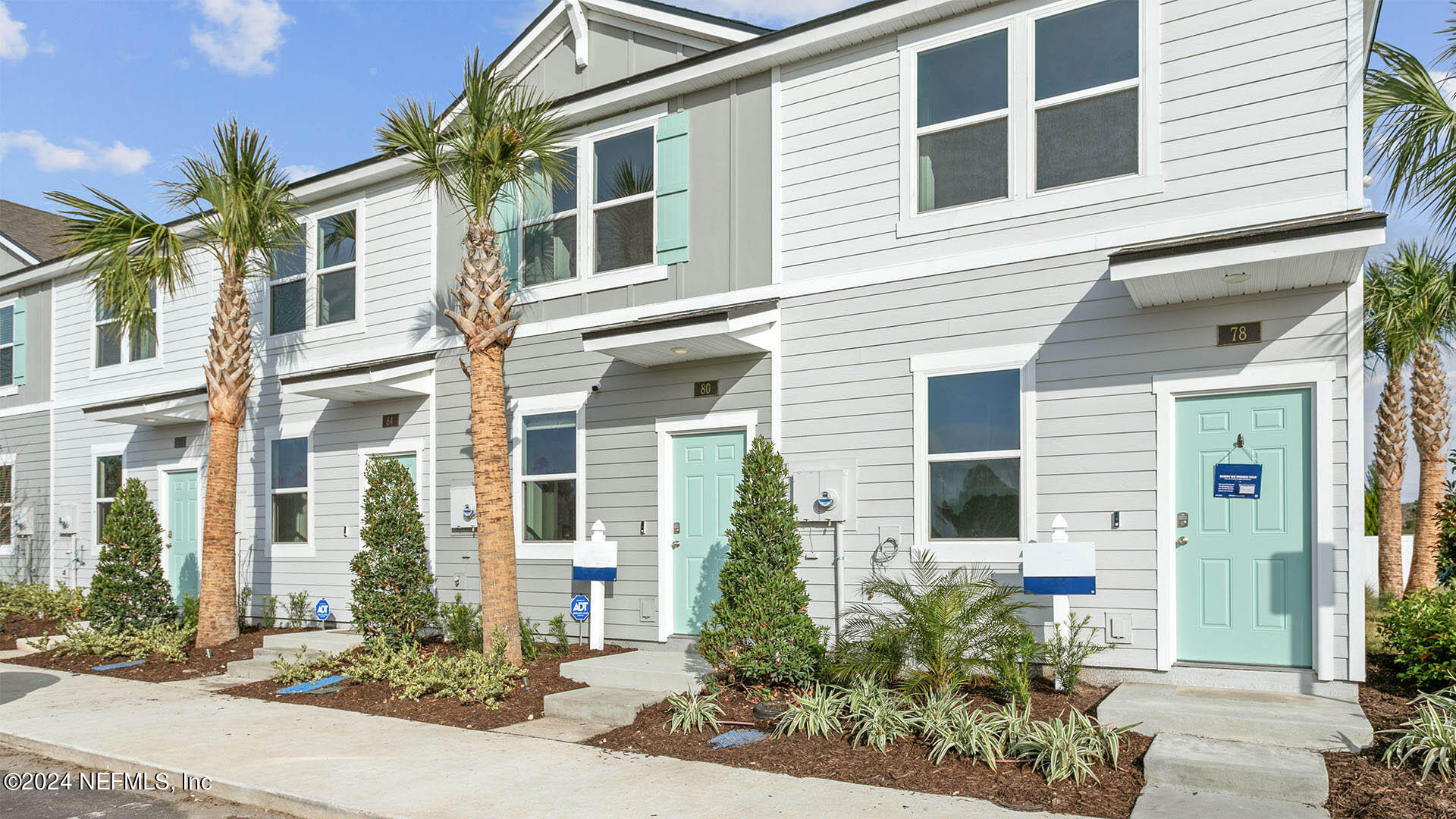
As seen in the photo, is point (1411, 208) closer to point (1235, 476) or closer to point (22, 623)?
point (1235, 476)

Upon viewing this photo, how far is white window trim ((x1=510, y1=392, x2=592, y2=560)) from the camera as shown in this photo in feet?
35.2

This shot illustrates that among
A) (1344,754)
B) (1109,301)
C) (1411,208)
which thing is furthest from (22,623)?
(1411,208)

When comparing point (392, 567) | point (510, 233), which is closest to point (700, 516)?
point (392, 567)

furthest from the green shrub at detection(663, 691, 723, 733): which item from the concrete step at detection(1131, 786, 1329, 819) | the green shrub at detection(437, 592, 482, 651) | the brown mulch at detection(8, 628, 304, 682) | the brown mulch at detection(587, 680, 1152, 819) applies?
the brown mulch at detection(8, 628, 304, 682)

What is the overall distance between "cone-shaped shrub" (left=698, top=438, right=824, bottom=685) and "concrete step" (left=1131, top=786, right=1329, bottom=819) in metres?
2.85

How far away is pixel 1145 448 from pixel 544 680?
5.20 meters

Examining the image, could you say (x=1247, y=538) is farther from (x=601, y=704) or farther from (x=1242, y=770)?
(x=601, y=704)

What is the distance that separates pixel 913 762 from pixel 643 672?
9.52ft

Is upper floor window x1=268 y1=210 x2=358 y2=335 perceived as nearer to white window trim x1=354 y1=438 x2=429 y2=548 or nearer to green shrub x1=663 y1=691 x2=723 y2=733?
white window trim x1=354 y1=438 x2=429 y2=548

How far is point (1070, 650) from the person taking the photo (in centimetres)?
748

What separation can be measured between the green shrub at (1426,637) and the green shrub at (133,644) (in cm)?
1135

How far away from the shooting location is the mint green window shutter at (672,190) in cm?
1023

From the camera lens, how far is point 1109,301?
7.85m

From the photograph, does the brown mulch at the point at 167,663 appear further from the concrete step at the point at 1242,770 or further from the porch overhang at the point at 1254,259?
the porch overhang at the point at 1254,259
